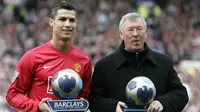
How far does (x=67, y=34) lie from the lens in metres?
6.64

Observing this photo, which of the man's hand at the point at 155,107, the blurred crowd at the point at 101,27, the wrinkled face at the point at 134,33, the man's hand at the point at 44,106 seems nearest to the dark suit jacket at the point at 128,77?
the wrinkled face at the point at 134,33

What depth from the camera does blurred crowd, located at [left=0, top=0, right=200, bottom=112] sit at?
17094mm

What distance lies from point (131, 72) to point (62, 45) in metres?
0.76

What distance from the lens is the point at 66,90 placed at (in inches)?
246

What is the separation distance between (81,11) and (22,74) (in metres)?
13.9

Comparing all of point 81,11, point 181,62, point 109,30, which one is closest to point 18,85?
point 181,62

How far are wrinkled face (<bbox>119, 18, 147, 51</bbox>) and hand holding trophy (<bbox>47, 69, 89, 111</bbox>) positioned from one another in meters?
0.70

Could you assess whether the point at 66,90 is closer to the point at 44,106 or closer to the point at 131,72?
the point at 44,106

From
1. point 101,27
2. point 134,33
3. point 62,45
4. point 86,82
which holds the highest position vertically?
point 134,33

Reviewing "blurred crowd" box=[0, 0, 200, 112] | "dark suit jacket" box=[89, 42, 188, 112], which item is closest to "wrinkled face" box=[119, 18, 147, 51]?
"dark suit jacket" box=[89, 42, 188, 112]

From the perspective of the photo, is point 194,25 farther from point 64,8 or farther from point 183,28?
point 64,8

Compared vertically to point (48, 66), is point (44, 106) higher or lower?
lower

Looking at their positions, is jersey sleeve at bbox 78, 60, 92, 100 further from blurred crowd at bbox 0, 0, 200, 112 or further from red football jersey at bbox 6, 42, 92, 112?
blurred crowd at bbox 0, 0, 200, 112

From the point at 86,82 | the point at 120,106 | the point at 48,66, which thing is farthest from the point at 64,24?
the point at 120,106
